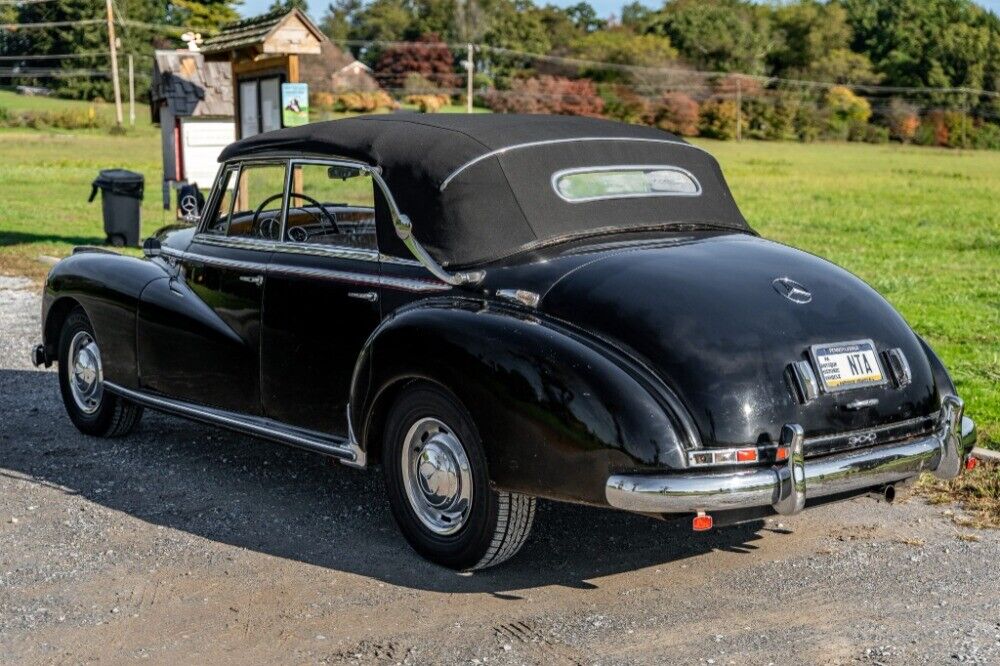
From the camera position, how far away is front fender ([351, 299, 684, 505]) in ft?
13.9

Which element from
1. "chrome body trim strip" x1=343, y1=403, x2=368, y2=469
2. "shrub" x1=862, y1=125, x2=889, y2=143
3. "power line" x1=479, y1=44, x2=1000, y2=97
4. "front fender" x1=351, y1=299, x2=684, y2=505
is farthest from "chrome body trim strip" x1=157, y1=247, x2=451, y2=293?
"power line" x1=479, y1=44, x2=1000, y2=97

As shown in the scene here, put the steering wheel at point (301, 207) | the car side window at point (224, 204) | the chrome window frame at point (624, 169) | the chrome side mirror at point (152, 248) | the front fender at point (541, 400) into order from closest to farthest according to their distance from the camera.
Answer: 1. the front fender at point (541, 400)
2. the chrome window frame at point (624, 169)
3. the steering wheel at point (301, 207)
4. the car side window at point (224, 204)
5. the chrome side mirror at point (152, 248)

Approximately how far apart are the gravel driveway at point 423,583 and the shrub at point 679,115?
78.1m

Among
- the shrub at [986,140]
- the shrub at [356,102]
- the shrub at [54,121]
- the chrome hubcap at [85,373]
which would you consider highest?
the chrome hubcap at [85,373]

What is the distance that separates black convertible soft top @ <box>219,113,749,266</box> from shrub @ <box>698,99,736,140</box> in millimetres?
79572

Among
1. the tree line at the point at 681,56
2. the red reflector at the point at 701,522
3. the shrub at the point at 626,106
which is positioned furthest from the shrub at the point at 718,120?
the red reflector at the point at 701,522

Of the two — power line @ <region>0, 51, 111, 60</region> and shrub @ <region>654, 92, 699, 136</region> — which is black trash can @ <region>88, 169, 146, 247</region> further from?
power line @ <region>0, 51, 111, 60</region>

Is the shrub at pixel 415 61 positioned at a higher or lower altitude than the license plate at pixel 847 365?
lower

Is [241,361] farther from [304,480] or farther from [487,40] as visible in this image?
[487,40]

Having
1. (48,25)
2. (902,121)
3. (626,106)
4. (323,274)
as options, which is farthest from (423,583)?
(48,25)

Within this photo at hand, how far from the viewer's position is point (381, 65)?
93.8m

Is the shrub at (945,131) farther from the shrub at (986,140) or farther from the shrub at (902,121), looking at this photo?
the shrub at (902,121)

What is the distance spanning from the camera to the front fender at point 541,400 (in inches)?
166

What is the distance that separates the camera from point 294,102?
13.7 metres
